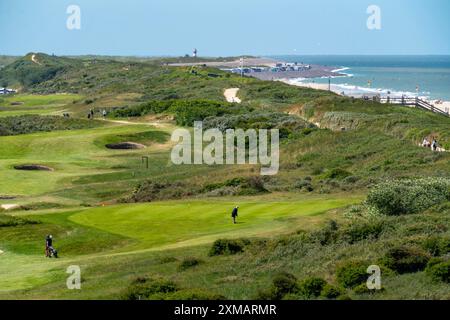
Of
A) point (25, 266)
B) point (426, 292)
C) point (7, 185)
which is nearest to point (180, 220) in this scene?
point (25, 266)

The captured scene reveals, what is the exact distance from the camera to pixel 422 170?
53875 mm

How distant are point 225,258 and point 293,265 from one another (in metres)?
3.11

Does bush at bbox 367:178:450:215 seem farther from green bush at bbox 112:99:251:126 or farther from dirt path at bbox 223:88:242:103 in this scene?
dirt path at bbox 223:88:242:103

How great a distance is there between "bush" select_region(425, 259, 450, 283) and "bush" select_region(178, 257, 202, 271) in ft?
28.8

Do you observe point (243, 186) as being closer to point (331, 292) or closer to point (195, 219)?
point (195, 219)

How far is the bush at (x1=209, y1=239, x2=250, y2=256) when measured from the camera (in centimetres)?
3344

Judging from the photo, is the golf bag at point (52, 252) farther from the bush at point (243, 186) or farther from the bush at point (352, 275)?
the bush at point (243, 186)

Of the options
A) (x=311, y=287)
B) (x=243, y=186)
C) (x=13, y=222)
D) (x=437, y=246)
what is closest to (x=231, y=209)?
(x=243, y=186)

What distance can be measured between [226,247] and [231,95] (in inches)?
3942

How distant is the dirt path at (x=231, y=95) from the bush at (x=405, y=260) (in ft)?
317

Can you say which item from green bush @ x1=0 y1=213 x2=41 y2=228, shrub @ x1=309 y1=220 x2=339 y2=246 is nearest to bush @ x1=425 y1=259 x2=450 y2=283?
shrub @ x1=309 y1=220 x2=339 y2=246

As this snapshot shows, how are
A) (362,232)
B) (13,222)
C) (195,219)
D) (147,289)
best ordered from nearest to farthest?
1. (147,289)
2. (362,232)
3. (195,219)
4. (13,222)

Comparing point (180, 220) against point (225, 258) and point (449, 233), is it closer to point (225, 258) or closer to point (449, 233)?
point (225, 258)

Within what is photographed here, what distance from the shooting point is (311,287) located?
1003 inches
